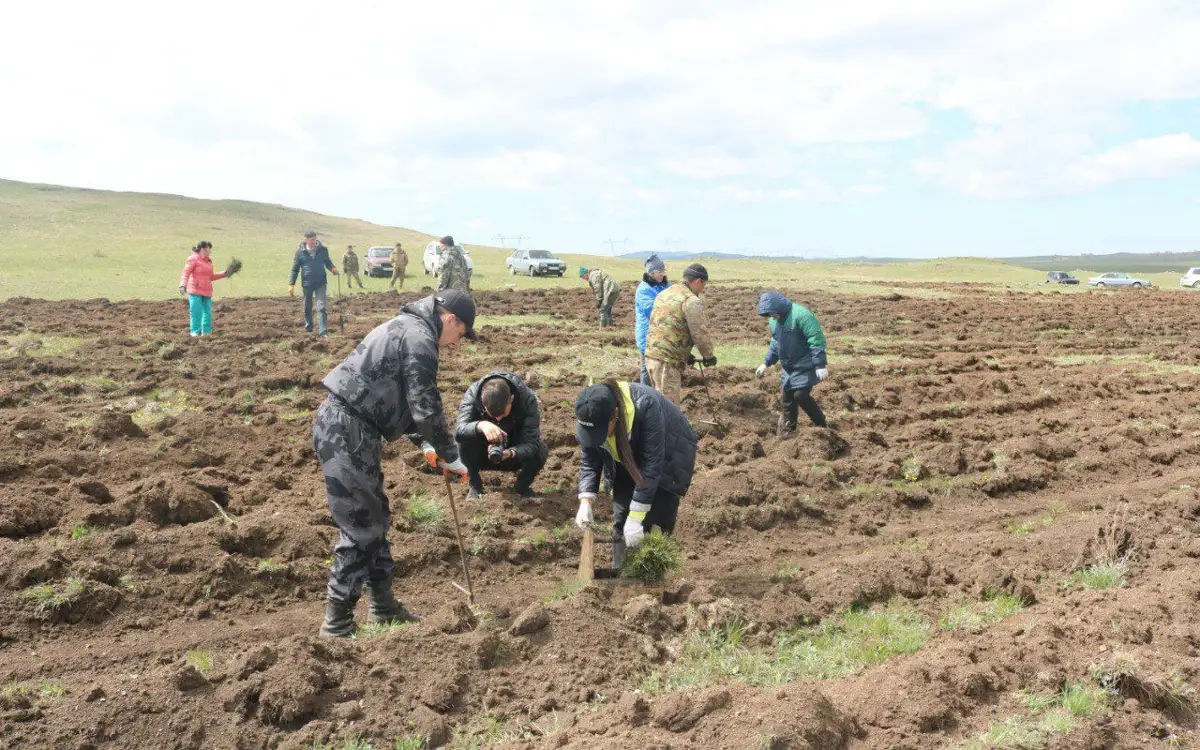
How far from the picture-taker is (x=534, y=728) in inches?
160

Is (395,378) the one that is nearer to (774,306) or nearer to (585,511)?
(585,511)

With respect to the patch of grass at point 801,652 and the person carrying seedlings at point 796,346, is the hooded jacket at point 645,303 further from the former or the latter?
the patch of grass at point 801,652

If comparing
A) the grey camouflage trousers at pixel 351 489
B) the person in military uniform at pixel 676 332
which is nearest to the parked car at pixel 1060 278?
the person in military uniform at pixel 676 332

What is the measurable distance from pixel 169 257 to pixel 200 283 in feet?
92.5

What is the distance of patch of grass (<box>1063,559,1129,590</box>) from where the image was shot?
554 cm

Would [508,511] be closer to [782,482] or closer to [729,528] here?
[729,528]

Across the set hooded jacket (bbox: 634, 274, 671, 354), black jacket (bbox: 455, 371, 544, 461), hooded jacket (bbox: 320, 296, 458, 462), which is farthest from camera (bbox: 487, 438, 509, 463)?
hooded jacket (bbox: 634, 274, 671, 354)

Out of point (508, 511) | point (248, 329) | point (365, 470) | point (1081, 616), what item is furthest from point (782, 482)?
point (248, 329)

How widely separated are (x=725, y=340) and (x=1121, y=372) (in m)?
6.44

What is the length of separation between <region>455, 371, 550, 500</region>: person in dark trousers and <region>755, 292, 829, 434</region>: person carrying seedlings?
9.41ft

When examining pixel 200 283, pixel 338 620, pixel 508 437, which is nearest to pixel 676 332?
pixel 508 437

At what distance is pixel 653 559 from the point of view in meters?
5.69

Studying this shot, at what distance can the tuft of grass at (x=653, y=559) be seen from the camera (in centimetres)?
568

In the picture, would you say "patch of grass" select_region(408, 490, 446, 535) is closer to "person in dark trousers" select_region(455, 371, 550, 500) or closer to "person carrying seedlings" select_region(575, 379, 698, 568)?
"person in dark trousers" select_region(455, 371, 550, 500)
